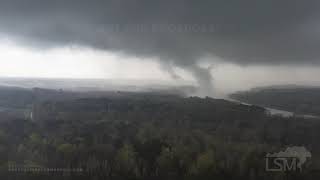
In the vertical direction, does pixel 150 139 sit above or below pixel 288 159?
above

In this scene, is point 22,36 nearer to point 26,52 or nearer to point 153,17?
point 26,52

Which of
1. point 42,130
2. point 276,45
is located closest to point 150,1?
point 276,45

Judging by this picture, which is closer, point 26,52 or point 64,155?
point 64,155
